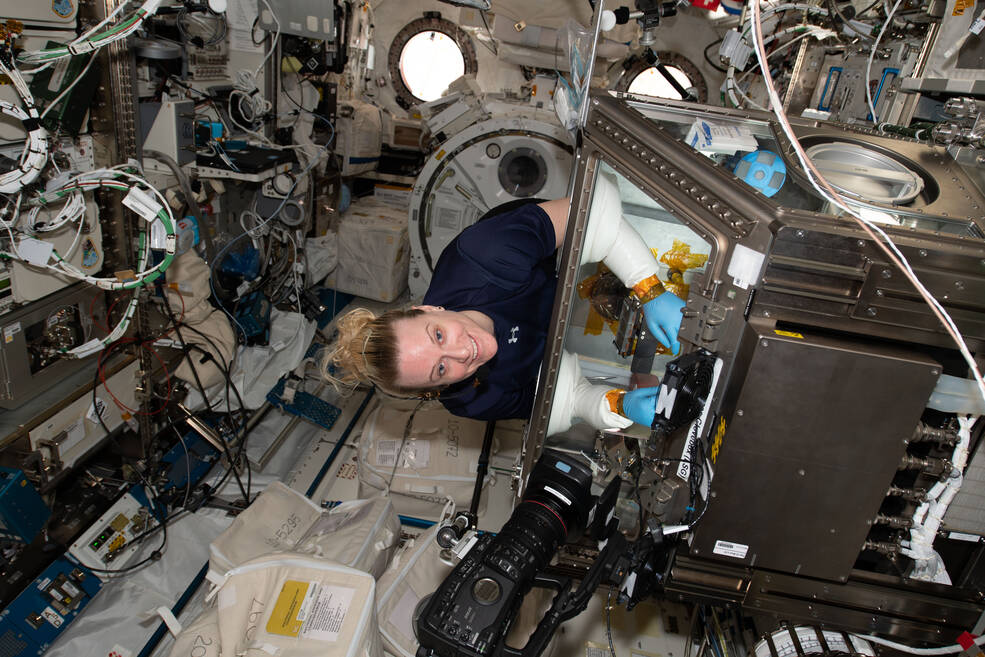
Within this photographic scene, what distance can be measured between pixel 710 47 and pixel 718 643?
6454mm

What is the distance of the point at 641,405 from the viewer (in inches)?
60.9

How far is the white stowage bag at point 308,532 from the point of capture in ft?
7.61

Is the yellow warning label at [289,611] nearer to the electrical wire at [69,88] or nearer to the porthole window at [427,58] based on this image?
the electrical wire at [69,88]

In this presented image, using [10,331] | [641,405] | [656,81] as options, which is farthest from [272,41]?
[656,81]

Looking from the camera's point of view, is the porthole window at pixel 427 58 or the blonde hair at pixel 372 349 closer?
the blonde hair at pixel 372 349

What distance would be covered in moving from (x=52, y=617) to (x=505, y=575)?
6.90ft

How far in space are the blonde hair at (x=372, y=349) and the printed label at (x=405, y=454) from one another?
0.95 m

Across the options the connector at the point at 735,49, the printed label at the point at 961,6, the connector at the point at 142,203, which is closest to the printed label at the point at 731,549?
the printed label at the point at 961,6

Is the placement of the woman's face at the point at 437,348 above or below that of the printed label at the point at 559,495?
above

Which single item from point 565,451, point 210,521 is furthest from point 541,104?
point 210,521

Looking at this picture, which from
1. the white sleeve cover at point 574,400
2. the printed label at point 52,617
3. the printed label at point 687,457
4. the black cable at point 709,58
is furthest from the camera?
the black cable at point 709,58

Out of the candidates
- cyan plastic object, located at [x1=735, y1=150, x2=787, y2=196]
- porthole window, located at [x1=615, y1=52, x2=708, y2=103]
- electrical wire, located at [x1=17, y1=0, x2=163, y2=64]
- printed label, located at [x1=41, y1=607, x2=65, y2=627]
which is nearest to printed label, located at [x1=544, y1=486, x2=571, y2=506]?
cyan plastic object, located at [x1=735, y1=150, x2=787, y2=196]

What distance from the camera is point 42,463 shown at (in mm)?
2170

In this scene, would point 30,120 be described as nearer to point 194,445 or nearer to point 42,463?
point 42,463
